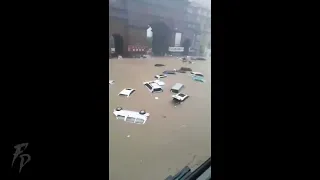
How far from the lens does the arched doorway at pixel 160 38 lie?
1.19 metres

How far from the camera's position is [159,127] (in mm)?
1068

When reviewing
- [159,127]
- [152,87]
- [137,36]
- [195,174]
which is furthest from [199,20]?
[195,174]

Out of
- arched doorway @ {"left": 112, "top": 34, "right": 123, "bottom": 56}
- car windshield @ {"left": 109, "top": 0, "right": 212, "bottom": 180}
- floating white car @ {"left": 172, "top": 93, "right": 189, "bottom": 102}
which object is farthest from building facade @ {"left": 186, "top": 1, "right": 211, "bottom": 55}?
arched doorway @ {"left": 112, "top": 34, "right": 123, "bottom": 56}

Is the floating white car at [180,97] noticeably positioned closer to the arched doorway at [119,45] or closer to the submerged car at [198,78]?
the submerged car at [198,78]

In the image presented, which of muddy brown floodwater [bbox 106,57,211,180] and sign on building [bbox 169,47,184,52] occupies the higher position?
sign on building [bbox 169,47,184,52]

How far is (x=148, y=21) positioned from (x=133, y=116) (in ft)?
1.71

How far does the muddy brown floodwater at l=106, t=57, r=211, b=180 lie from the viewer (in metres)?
0.87

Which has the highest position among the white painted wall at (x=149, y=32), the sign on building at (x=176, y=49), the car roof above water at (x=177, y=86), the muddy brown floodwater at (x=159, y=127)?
the white painted wall at (x=149, y=32)

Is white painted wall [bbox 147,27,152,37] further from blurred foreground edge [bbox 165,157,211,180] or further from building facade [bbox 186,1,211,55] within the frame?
blurred foreground edge [bbox 165,157,211,180]

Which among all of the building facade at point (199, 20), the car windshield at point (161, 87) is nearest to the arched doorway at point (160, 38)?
the car windshield at point (161, 87)

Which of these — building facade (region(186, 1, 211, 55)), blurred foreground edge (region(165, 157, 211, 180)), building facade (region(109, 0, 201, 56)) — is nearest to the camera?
blurred foreground edge (region(165, 157, 211, 180))
